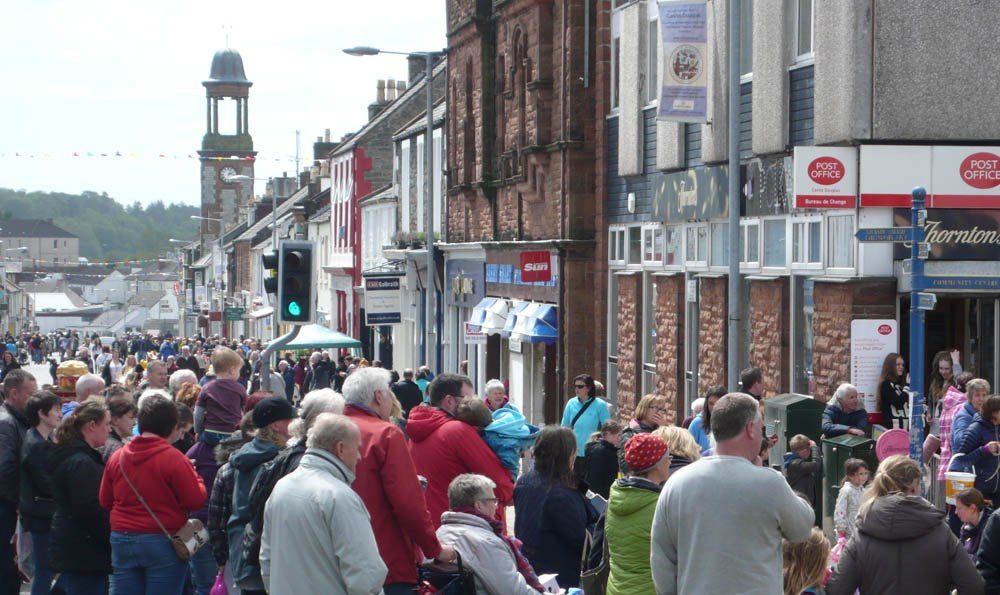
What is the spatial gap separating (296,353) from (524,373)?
18349mm

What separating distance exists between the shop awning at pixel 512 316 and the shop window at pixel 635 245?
588 cm

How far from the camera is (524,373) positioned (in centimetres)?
3234

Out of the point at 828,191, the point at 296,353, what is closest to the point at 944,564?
the point at 828,191

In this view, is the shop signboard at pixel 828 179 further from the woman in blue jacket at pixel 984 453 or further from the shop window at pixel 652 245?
the shop window at pixel 652 245

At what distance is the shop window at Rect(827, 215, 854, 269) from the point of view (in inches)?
671

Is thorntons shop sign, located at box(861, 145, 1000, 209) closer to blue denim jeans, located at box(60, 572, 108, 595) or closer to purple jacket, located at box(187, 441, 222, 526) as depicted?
purple jacket, located at box(187, 441, 222, 526)

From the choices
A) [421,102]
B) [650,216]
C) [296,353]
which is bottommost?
[296,353]

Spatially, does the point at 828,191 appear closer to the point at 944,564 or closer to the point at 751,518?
the point at 944,564

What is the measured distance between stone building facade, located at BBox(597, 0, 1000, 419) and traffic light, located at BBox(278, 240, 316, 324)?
478 cm

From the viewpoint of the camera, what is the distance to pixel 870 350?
55.6ft

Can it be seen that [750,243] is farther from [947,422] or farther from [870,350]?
[947,422]

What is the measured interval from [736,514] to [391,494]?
214 centimetres

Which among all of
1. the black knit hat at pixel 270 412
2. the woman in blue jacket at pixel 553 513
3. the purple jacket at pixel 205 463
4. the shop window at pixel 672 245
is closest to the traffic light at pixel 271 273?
the purple jacket at pixel 205 463

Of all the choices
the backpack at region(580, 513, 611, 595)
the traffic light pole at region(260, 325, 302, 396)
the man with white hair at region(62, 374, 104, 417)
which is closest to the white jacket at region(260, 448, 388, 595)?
the backpack at region(580, 513, 611, 595)
